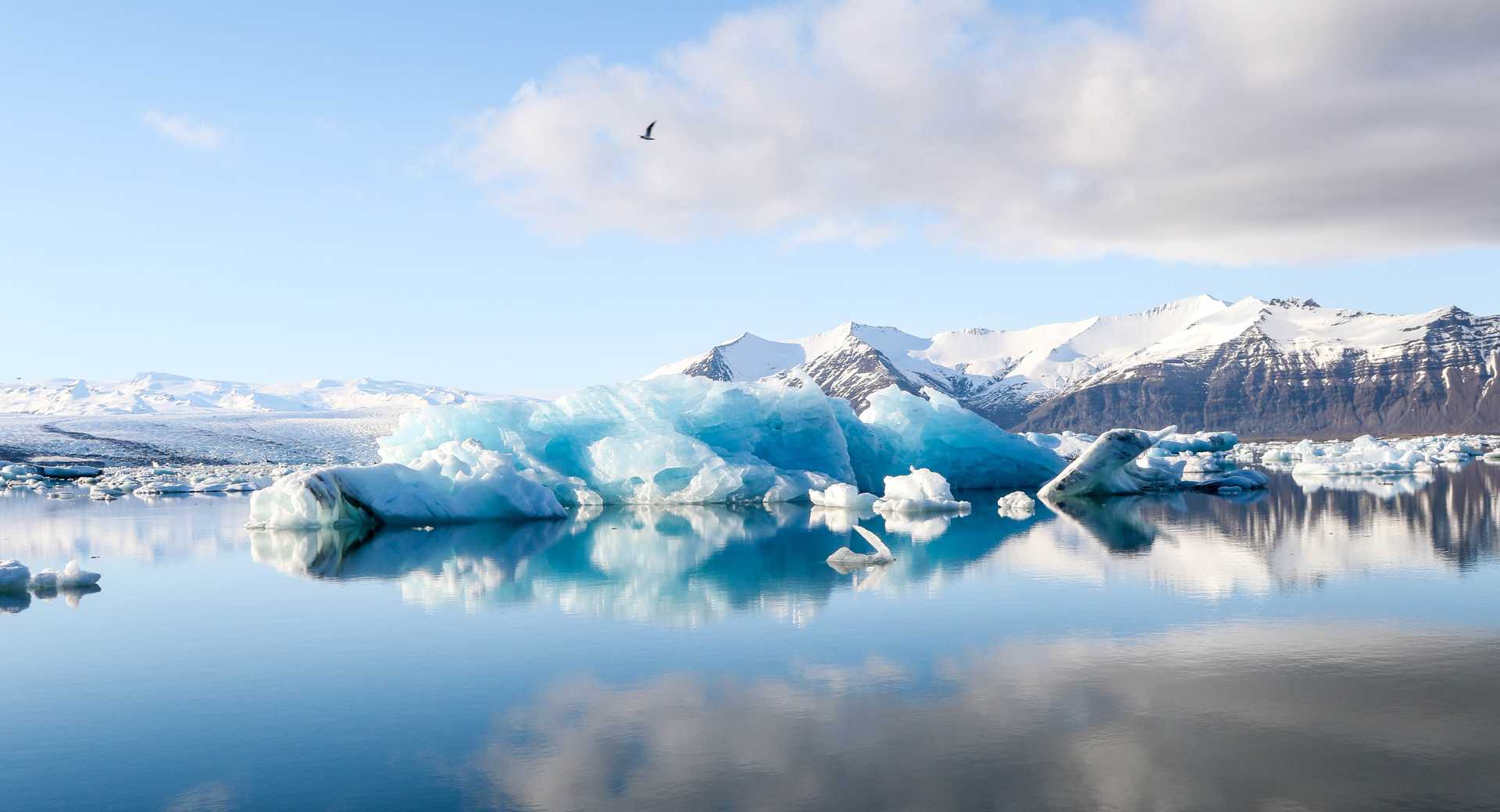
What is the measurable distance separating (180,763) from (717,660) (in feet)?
14.5

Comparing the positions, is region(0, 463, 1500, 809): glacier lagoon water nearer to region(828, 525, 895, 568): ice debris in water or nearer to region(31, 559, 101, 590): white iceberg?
region(828, 525, 895, 568): ice debris in water

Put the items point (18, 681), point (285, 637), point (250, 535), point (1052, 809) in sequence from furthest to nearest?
point (250, 535)
point (285, 637)
point (18, 681)
point (1052, 809)

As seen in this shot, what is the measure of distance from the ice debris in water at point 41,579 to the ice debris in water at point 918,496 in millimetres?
18809

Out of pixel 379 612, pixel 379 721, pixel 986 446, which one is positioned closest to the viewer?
pixel 379 721

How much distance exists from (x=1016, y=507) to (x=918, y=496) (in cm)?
259

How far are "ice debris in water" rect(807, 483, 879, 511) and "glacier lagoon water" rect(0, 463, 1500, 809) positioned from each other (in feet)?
37.7

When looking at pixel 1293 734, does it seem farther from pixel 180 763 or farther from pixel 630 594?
pixel 630 594

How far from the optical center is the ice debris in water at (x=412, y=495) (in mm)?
25281

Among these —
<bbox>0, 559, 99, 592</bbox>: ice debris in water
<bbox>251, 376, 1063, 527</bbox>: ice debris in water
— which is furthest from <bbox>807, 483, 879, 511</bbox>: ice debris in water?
<bbox>0, 559, 99, 592</bbox>: ice debris in water

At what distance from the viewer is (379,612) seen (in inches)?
530

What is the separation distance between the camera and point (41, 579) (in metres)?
15.8

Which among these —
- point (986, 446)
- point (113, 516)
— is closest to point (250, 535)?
point (113, 516)

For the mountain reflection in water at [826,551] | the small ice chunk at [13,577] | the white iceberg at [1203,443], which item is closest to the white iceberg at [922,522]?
the mountain reflection in water at [826,551]

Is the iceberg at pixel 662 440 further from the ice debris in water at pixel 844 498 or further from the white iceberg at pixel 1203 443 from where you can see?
the white iceberg at pixel 1203 443
